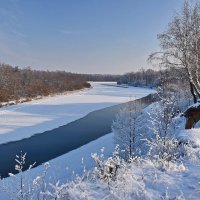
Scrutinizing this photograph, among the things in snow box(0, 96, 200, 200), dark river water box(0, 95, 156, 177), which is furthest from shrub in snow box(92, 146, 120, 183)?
dark river water box(0, 95, 156, 177)

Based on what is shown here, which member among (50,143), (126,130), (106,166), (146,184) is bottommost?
(50,143)

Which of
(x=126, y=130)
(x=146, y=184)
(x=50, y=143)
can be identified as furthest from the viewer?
(x=50, y=143)

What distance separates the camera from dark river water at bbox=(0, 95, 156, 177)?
1992 cm

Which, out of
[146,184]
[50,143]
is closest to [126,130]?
[50,143]

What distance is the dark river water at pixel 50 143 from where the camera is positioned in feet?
65.4

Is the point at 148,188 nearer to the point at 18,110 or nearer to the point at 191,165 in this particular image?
the point at 191,165

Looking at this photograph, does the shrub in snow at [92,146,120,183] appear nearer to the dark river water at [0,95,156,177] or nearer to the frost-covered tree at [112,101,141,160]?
the dark river water at [0,95,156,177]

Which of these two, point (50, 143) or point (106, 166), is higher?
point (106, 166)

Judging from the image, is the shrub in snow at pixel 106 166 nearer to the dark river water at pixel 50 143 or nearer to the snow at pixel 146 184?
Answer: the snow at pixel 146 184

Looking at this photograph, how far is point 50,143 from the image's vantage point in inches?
1005

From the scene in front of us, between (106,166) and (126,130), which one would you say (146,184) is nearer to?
(106,166)

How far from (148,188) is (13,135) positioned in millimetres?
25277

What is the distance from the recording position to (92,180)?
17.8ft

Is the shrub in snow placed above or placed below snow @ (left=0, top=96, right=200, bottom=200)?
above
